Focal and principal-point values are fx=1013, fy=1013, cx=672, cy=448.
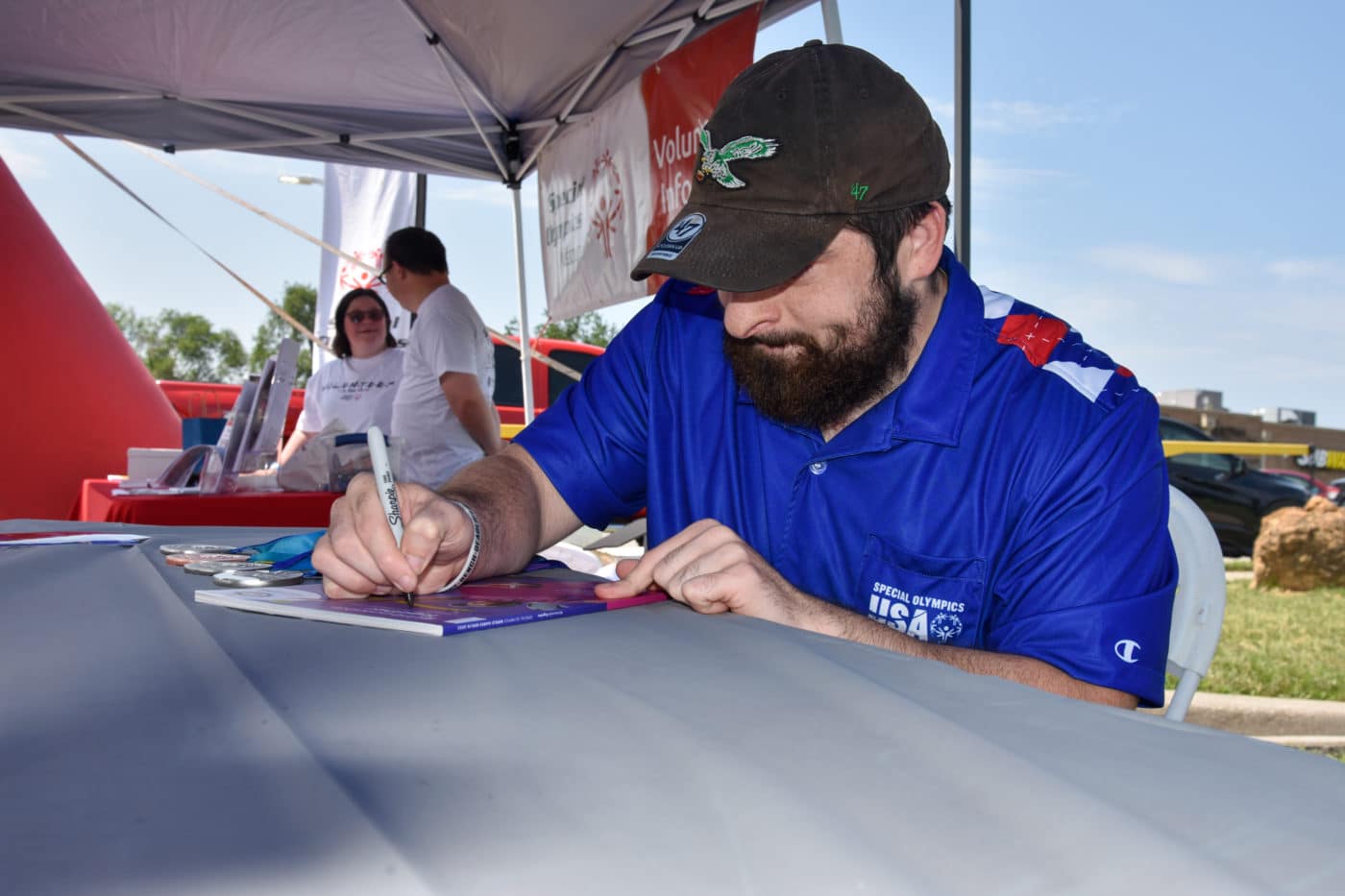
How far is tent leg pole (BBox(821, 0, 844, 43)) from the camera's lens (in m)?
3.09

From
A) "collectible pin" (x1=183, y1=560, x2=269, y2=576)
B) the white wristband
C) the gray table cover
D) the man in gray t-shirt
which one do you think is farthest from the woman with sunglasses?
the gray table cover

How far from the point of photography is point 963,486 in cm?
119

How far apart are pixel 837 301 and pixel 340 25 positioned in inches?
146

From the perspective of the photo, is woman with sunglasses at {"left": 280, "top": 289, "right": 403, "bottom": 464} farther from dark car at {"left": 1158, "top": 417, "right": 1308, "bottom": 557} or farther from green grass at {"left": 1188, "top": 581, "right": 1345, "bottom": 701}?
dark car at {"left": 1158, "top": 417, "right": 1308, "bottom": 557}

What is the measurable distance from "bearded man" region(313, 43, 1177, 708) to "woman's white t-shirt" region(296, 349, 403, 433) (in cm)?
310

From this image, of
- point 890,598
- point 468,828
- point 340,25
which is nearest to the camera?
point 468,828

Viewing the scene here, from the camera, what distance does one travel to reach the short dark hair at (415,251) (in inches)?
159

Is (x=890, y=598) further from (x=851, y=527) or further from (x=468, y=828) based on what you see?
(x=468, y=828)

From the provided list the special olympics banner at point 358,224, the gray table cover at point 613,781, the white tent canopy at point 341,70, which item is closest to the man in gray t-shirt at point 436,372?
the white tent canopy at point 341,70

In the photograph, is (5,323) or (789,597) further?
(5,323)

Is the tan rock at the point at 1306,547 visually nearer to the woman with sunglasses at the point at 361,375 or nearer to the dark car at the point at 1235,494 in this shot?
the dark car at the point at 1235,494

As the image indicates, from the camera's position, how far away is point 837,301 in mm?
1231

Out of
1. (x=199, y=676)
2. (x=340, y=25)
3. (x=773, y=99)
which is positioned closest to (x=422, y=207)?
(x=340, y=25)

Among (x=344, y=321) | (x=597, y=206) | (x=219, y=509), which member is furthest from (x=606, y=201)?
(x=219, y=509)
